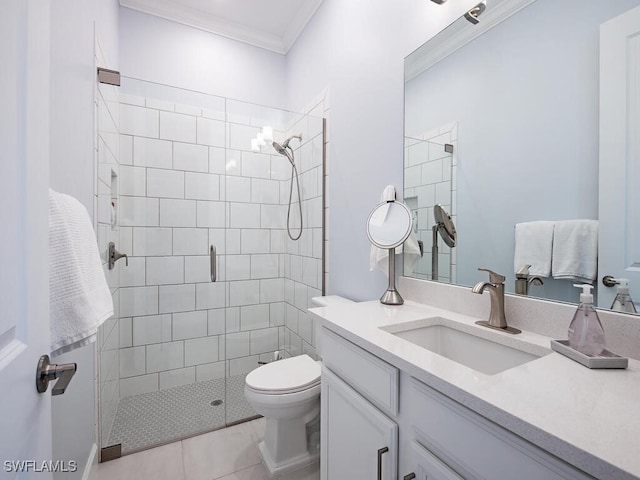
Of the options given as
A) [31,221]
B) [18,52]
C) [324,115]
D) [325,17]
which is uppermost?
[325,17]

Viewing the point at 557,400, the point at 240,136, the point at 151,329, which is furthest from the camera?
the point at 240,136

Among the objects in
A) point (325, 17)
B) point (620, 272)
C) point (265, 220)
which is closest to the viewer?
point (620, 272)

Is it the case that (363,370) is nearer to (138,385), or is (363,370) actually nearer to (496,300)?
(496,300)

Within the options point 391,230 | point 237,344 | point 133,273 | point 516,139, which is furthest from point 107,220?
point 516,139

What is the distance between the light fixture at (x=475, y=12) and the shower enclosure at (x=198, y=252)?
1.09 m

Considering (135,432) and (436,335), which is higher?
(436,335)

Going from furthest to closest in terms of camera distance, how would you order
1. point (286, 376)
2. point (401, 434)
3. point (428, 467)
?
point (286, 376) < point (401, 434) < point (428, 467)

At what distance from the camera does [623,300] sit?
79cm

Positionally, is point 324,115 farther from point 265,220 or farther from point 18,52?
point 18,52

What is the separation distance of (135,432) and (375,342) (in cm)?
174

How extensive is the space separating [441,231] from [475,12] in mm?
851

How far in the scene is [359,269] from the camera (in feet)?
5.79

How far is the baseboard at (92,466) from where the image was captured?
1376 mm

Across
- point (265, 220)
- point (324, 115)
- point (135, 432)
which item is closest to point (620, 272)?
point (324, 115)
